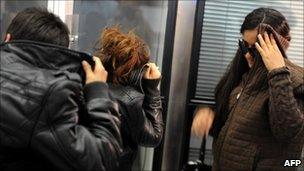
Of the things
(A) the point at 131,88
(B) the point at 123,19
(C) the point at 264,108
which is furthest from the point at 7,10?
(C) the point at 264,108

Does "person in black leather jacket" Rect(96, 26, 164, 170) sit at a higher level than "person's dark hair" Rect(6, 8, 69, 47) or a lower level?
lower

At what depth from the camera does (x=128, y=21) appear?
11.3ft

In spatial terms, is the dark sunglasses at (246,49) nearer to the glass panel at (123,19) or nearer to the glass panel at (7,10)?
the glass panel at (123,19)

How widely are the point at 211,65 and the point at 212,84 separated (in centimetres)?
14

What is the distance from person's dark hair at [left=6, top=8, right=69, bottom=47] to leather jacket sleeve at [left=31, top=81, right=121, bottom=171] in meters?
0.19

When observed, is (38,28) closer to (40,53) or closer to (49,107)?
(40,53)

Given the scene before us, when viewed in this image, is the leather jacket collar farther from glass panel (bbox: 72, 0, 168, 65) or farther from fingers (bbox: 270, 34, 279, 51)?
glass panel (bbox: 72, 0, 168, 65)

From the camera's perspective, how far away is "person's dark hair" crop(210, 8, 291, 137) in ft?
7.69

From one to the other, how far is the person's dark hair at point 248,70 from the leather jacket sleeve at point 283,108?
0.15 metres

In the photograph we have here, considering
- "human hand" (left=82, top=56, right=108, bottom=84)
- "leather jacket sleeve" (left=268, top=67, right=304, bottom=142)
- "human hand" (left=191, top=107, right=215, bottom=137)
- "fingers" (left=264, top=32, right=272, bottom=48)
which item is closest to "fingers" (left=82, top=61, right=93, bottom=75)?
"human hand" (left=82, top=56, right=108, bottom=84)

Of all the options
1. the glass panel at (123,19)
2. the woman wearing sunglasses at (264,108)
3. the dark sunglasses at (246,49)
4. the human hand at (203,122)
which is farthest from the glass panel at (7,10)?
the woman wearing sunglasses at (264,108)

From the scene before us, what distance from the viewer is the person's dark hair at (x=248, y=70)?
92.3 inches

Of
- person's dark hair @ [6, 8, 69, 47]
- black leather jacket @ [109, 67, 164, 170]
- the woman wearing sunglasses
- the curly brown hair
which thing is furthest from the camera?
the woman wearing sunglasses

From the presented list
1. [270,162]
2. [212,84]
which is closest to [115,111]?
[270,162]
